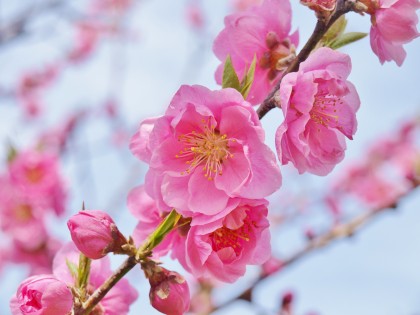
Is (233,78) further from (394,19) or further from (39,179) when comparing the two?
(39,179)

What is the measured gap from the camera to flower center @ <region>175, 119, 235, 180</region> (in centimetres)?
138

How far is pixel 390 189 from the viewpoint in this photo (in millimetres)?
7441

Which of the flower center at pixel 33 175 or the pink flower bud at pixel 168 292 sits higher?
the pink flower bud at pixel 168 292

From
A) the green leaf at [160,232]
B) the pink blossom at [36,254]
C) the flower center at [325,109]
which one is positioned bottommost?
the pink blossom at [36,254]

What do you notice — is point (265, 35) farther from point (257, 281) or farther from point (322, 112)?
point (257, 281)

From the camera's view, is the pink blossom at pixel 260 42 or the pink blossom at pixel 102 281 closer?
the pink blossom at pixel 102 281

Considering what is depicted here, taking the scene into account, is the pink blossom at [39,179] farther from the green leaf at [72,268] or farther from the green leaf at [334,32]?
the green leaf at [334,32]

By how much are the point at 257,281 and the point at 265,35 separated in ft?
4.30

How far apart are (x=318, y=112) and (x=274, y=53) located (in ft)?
0.83

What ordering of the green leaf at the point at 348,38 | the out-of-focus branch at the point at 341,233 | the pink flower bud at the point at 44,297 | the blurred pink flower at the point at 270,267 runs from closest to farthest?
the pink flower bud at the point at 44,297, the green leaf at the point at 348,38, the blurred pink flower at the point at 270,267, the out-of-focus branch at the point at 341,233

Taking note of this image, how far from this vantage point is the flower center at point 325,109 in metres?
1.39

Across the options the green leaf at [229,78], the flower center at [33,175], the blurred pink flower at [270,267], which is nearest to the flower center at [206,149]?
the green leaf at [229,78]

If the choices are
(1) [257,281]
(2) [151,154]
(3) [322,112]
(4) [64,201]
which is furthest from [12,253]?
(3) [322,112]

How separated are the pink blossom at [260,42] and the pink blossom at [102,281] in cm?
62
